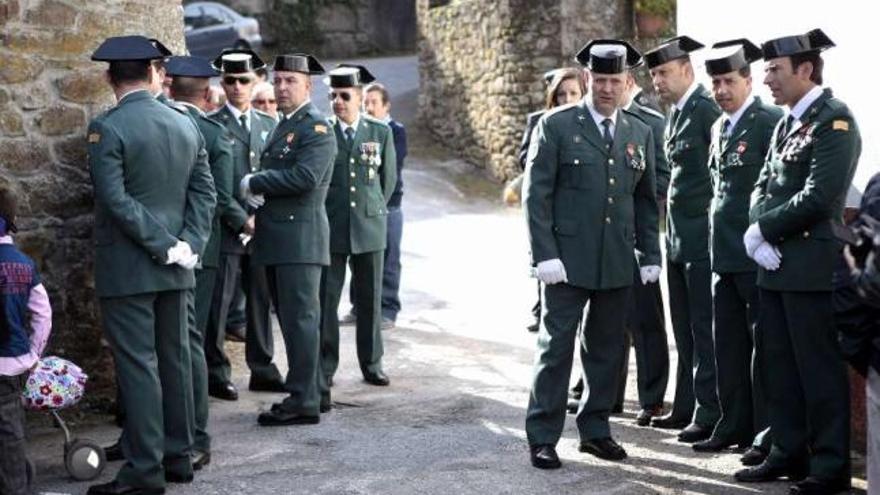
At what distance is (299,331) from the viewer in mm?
7645

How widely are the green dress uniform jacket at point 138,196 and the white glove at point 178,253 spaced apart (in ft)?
0.05

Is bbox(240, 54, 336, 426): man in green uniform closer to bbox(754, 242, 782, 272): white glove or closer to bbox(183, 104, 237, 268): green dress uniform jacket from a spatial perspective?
bbox(183, 104, 237, 268): green dress uniform jacket

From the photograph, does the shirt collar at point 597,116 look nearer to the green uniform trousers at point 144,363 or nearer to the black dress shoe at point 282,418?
the green uniform trousers at point 144,363

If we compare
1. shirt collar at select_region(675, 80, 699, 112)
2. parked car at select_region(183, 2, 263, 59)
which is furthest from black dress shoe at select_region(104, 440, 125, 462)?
parked car at select_region(183, 2, 263, 59)

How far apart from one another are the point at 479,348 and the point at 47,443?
360 centimetres

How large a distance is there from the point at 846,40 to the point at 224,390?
3947mm

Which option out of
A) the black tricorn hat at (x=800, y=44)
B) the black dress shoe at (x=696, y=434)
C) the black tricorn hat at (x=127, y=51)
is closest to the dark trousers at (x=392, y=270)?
the black dress shoe at (x=696, y=434)

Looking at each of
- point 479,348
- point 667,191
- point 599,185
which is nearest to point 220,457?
point 599,185

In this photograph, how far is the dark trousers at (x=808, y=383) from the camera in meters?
6.07

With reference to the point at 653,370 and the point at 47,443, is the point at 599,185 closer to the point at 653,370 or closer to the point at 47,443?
the point at 653,370

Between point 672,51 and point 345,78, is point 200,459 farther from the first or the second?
point 672,51

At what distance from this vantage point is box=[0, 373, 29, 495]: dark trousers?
19.1 ft

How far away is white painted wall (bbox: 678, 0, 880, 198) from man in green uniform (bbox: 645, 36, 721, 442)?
1.74 feet

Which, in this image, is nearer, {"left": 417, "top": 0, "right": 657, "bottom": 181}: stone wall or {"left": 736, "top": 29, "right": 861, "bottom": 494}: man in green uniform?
{"left": 736, "top": 29, "right": 861, "bottom": 494}: man in green uniform
